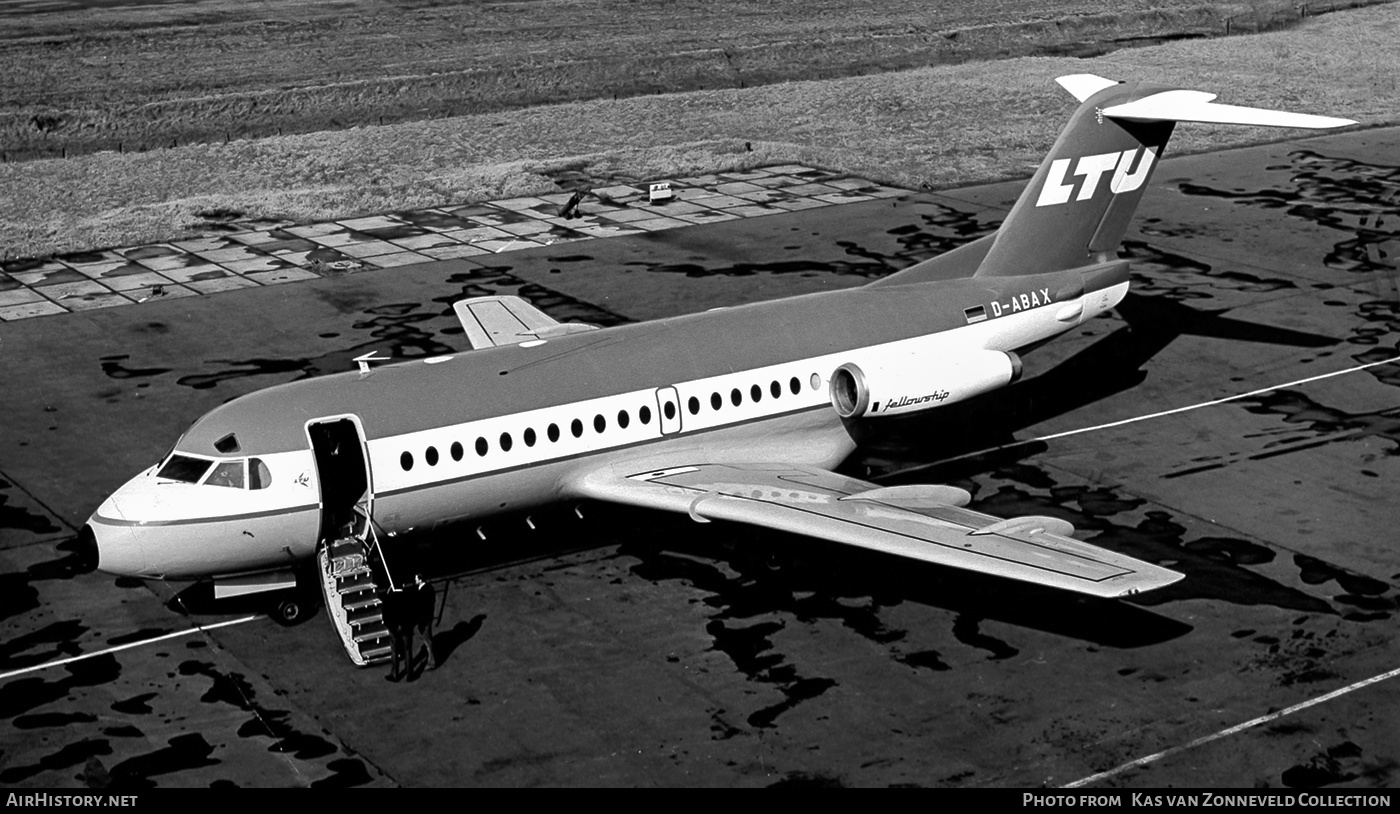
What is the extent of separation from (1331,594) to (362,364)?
1486 centimetres

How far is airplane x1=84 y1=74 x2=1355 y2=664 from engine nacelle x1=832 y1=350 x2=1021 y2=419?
36 millimetres

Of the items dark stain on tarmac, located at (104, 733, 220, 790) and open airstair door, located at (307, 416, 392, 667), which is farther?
open airstair door, located at (307, 416, 392, 667)

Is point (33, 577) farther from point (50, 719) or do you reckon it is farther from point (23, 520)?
point (50, 719)

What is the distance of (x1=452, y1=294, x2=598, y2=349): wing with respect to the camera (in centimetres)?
2922

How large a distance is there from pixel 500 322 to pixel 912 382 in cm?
865

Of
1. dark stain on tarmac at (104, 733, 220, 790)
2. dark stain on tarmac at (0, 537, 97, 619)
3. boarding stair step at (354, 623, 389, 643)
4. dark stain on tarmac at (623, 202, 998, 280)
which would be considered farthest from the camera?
dark stain on tarmac at (623, 202, 998, 280)

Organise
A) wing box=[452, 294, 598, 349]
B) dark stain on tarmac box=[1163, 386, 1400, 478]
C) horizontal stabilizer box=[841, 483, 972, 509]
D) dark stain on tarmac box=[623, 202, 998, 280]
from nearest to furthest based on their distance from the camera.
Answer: horizontal stabilizer box=[841, 483, 972, 509], dark stain on tarmac box=[1163, 386, 1400, 478], wing box=[452, 294, 598, 349], dark stain on tarmac box=[623, 202, 998, 280]

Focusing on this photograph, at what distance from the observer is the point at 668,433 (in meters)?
24.5

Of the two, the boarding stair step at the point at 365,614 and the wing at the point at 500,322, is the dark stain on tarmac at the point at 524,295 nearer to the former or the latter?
the wing at the point at 500,322

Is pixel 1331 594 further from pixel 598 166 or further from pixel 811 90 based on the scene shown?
pixel 811 90

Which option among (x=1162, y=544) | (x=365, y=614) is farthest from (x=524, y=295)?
(x=1162, y=544)

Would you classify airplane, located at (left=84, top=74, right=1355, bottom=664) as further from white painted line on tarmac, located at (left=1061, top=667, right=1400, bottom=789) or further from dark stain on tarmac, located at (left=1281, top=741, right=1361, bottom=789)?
dark stain on tarmac, located at (left=1281, top=741, right=1361, bottom=789)

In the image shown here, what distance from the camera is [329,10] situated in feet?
265

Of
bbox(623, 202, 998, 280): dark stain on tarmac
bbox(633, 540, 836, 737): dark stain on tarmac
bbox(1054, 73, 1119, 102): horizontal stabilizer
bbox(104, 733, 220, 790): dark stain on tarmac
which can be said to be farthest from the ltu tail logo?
bbox(104, 733, 220, 790): dark stain on tarmac
